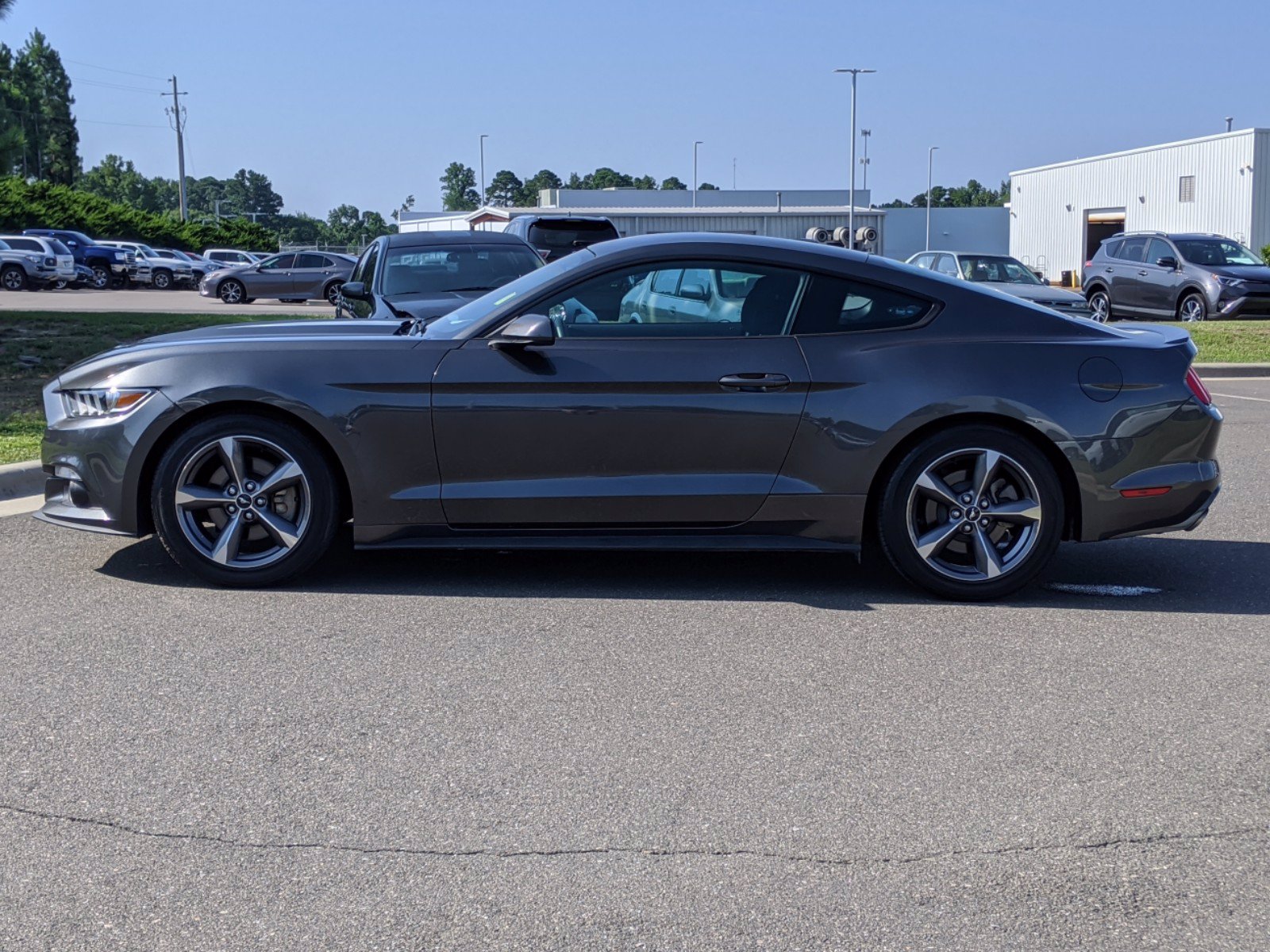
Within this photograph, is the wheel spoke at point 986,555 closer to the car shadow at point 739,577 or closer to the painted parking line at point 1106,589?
the car shadow at point 739,577

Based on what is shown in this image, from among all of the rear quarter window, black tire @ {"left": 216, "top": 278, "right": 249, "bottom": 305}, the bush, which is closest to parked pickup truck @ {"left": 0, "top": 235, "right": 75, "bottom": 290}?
black tire @ {"left": 216, "top": 278, "right": 249, "bottom": 305}

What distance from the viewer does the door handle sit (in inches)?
225

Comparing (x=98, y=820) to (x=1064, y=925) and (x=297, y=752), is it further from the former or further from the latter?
(x=1064, y=925)

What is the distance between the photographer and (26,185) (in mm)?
62406

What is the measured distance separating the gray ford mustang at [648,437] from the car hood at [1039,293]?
1360cm

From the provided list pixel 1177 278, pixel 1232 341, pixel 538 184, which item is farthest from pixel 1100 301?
pixel 538 184

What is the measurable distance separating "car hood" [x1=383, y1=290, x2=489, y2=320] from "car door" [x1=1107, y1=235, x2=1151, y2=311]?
16.8 metres

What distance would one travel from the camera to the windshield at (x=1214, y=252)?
2400 cm

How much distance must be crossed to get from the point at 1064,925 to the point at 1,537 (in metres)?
5.55

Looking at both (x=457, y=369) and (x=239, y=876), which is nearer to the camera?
(x=239, y=876)

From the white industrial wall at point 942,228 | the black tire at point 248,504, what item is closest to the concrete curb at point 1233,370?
the black tire at point 248,504

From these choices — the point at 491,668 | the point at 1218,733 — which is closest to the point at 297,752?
the point at 491,668

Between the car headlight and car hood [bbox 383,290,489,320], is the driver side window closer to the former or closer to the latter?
the car headlight

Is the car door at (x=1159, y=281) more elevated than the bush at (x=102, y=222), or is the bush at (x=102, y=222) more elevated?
the bush at (x=102, y=222)
